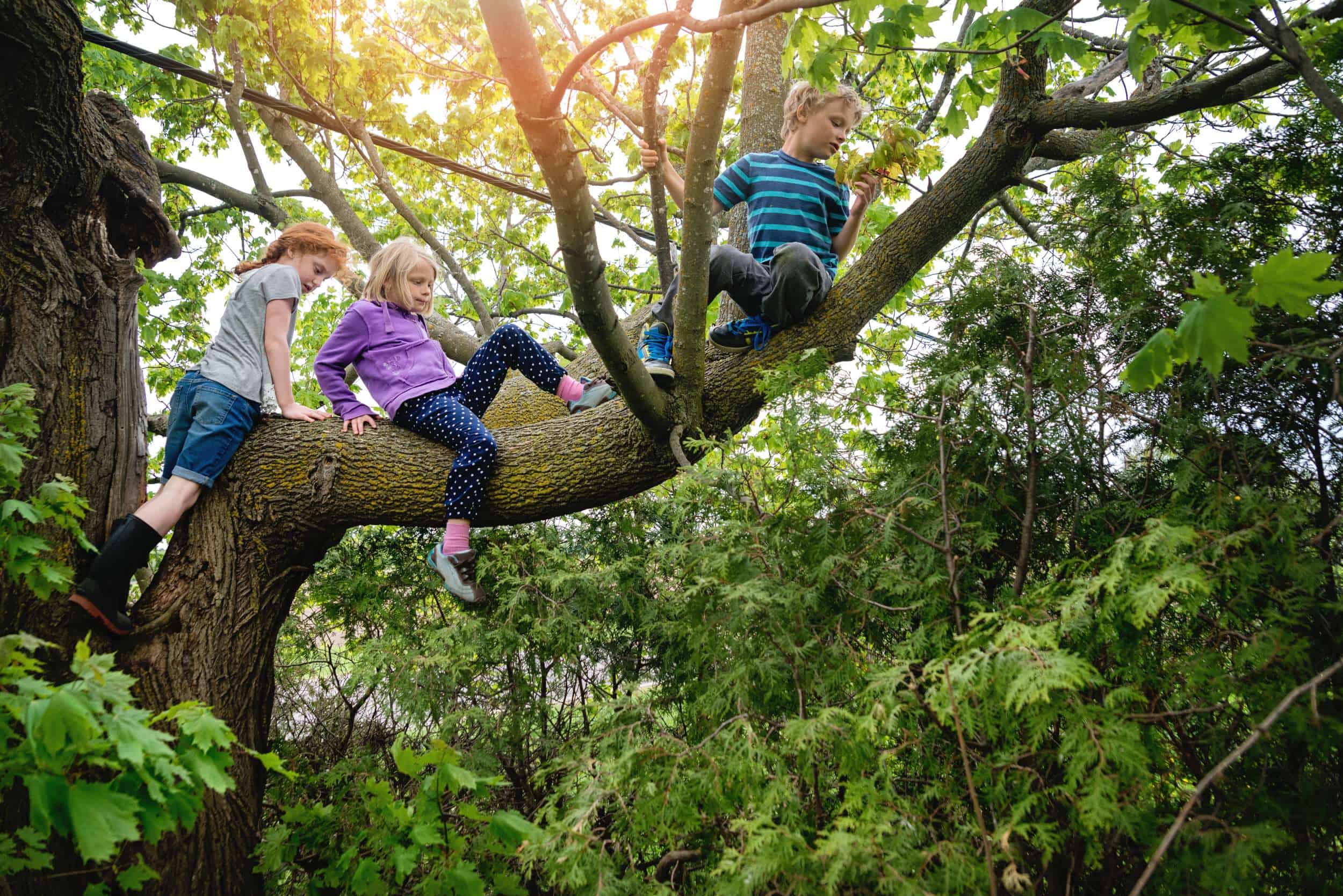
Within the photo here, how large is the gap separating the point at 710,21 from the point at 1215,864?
2.02m

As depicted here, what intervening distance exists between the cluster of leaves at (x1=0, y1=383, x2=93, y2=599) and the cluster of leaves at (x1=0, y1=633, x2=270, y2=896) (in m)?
0.35

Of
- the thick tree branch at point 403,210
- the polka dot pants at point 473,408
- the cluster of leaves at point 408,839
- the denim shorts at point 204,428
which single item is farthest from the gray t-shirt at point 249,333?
the cluster of leaves at point 408,839

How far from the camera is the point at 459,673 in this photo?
318 centimetres

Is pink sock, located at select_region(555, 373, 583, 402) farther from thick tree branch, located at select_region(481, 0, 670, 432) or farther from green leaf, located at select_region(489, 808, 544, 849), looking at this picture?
green leaf, located at select_region(489, 808, 544, 849)

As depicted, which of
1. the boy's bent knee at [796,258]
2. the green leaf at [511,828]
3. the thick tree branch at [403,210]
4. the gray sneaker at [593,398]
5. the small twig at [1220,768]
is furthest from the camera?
the thick tree branch at [403,210]

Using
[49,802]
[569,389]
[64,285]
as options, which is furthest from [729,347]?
[64,285]

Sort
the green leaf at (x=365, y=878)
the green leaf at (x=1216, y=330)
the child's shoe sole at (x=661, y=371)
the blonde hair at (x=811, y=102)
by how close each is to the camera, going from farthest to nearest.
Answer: the blonde hair at (x=811, y=102) < the child's shoe sole at (x=661, y=371) < the green leaf at (x=365, y=878) < the green leaf at (x=1216, y=330)

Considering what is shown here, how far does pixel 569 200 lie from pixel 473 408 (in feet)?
6.01

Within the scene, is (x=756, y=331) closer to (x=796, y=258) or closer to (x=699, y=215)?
(x=796, y=258)

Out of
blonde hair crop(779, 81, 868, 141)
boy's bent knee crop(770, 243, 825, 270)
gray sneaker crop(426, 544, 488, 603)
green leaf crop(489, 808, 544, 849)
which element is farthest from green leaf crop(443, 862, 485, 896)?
blonde hair crop(779, 81, 868, 141)

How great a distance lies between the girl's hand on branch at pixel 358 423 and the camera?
3289 mm

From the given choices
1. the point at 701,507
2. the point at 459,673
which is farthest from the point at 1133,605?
the point at 459,673

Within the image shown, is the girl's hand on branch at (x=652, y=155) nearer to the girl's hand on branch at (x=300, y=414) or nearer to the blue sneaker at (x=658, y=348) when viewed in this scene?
the blue sneaker at (x=658, y=348)

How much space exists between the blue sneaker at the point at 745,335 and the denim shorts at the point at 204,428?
6.95 feet
